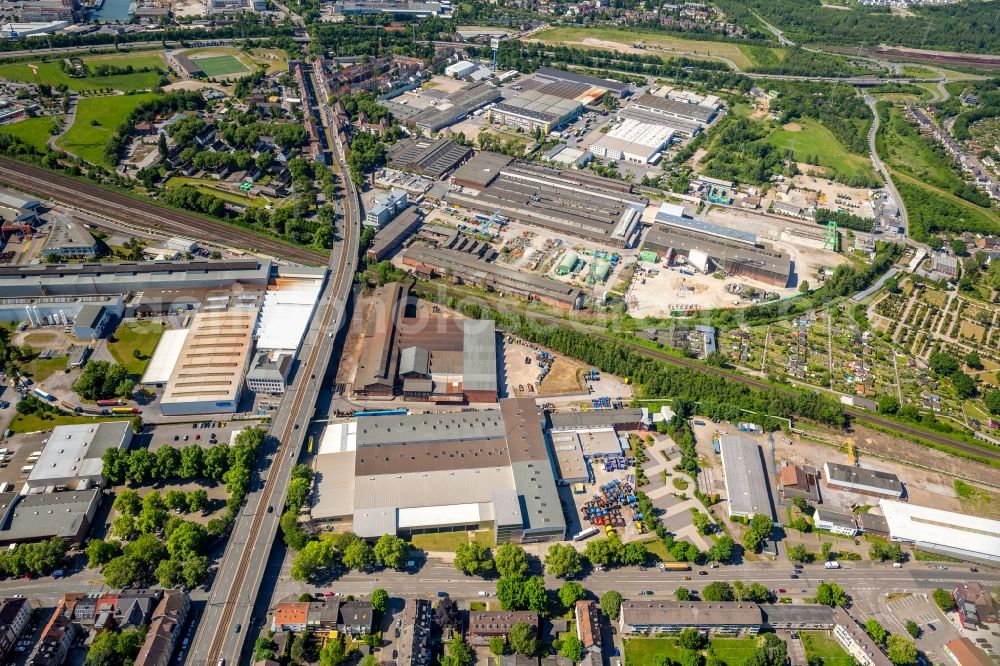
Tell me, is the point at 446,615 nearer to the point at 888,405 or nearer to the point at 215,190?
the point at 888,405

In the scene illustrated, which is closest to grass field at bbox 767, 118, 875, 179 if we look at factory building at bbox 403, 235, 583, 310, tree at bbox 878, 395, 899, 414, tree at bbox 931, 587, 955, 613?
tree at bbox 878, 395, 899, 414

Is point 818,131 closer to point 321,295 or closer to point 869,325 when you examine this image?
point 869,325

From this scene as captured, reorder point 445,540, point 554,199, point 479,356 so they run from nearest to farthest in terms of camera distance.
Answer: point 445,540 → point 479,356 → point 554,199

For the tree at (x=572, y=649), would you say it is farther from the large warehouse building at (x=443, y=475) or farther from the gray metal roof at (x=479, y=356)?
the gray metal roof at (x=479, y=356)

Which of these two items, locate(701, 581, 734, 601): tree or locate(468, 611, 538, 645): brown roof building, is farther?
locate(701, 581, 734, 601): tree

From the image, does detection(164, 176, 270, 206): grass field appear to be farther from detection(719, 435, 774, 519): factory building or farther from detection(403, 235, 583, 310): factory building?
detection(719, 435, 774, 519): factory building

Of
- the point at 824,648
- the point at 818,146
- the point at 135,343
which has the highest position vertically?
the point at 818,146

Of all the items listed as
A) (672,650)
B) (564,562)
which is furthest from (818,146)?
(672,650)
